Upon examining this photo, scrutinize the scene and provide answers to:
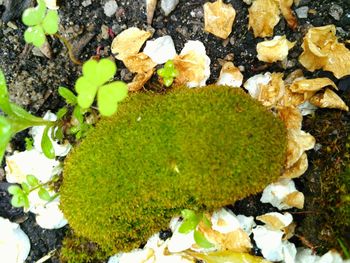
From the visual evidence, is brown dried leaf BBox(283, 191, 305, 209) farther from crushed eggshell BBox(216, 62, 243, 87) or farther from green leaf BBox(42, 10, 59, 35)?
green leaf BBox(42, 10, 59, 35)

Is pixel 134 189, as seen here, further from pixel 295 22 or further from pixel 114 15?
pixel 295 22

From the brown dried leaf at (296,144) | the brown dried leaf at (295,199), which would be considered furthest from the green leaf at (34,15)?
the brown dried leaf at (295,199)

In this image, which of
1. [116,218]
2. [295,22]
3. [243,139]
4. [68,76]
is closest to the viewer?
[243,139]

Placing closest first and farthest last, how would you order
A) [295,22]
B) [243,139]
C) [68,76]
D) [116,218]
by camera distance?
[243,139] → [116,218] → [295,22] → [68,76]

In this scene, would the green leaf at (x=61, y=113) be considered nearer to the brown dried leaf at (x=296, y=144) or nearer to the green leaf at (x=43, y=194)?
the green leaf at (x=43, y=194)

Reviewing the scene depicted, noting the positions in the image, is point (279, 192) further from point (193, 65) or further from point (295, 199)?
point (193, 65)

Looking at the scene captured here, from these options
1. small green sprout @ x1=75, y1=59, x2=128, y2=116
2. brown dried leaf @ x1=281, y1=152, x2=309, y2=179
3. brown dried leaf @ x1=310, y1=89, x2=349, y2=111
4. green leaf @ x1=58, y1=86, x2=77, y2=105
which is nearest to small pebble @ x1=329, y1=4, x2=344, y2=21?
brown dried leaf @ x1=310, y1=89, x2=349, y2=111

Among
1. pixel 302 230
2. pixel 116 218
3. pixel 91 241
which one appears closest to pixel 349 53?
pixel 302 230

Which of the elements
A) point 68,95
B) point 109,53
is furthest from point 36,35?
point 109,53
